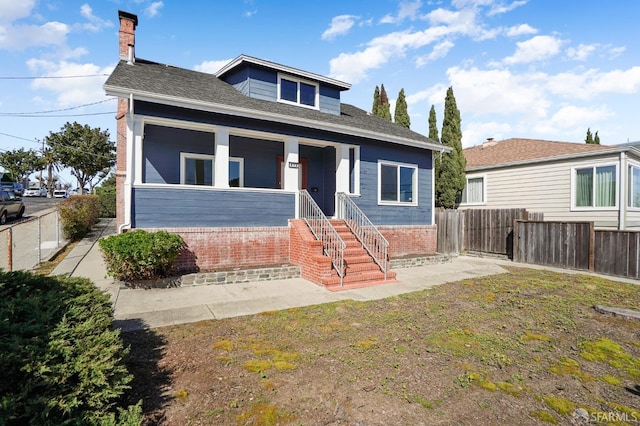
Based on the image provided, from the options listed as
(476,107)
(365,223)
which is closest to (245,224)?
(365,223)

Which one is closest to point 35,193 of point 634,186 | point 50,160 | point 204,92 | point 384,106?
point 50,160

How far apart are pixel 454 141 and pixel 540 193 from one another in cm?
485

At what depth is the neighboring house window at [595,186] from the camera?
40.2 feet

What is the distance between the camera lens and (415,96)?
21.7 m

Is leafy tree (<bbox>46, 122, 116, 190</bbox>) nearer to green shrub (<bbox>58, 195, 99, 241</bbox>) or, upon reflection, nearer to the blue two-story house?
green shrub (<bbox>58, 195, 99, 241</bbox>)

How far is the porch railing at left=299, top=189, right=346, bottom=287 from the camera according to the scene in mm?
8387

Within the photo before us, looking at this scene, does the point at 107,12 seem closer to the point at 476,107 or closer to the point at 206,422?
the point at 206,422

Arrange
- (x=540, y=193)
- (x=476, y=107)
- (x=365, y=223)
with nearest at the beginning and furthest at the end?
1. (x=365, y=223)
2. (x=540, y=193)
3. (x=476, y=107)

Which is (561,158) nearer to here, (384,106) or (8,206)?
(384,106)

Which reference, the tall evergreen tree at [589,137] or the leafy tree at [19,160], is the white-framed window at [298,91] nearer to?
the tall evergreen tree at [589,137]

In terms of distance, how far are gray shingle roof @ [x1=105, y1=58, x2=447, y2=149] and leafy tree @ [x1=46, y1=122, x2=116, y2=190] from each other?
2953 cm

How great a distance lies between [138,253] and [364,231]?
639 centimetres

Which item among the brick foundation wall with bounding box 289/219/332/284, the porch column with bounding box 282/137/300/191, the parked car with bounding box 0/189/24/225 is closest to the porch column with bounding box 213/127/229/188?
the porch column with bounding box 282/137/300/191

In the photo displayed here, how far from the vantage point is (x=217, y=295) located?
22.6 ft
